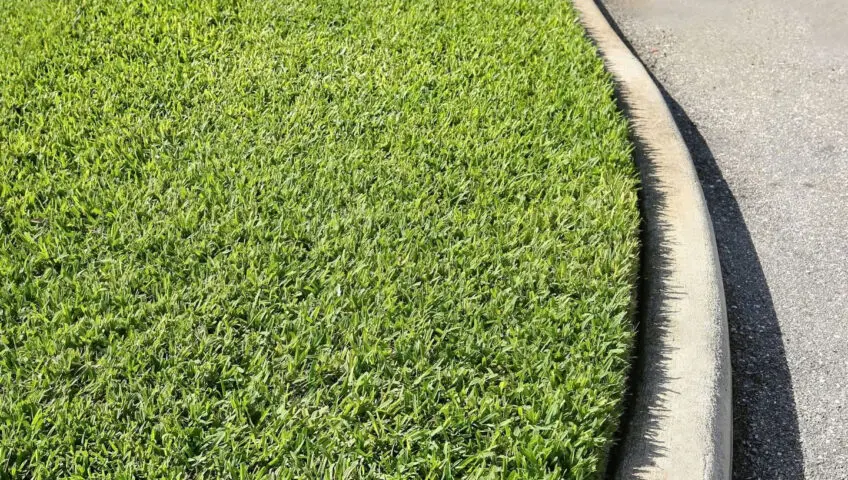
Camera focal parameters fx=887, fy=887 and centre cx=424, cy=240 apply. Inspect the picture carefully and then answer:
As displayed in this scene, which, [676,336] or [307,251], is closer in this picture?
[676,336]

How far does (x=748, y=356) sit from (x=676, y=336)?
1.89 ft

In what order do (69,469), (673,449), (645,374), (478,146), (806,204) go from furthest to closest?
1. (806,204)
2. (478,146)
3. (645,374)
4. (673,449)
5. (69,469)

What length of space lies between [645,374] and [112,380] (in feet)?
5.87

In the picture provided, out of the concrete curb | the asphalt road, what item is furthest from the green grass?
the asphalt road

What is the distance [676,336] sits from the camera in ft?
10.6

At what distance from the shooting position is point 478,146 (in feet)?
13.7

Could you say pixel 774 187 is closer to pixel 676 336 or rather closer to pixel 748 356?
pixel 748 356

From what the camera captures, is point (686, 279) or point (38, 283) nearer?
point (38, 283)

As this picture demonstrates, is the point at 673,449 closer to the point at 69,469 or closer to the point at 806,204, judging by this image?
the point at 69,469

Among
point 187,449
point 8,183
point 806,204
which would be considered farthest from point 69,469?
point 806,204

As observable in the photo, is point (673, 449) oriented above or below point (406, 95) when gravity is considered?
below

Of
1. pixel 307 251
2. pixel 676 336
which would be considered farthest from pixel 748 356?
pixel 307 251

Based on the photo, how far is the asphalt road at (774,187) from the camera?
3355 mm

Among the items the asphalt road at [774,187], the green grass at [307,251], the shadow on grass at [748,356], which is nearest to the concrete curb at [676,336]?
the shadow on grass at [748,356]
